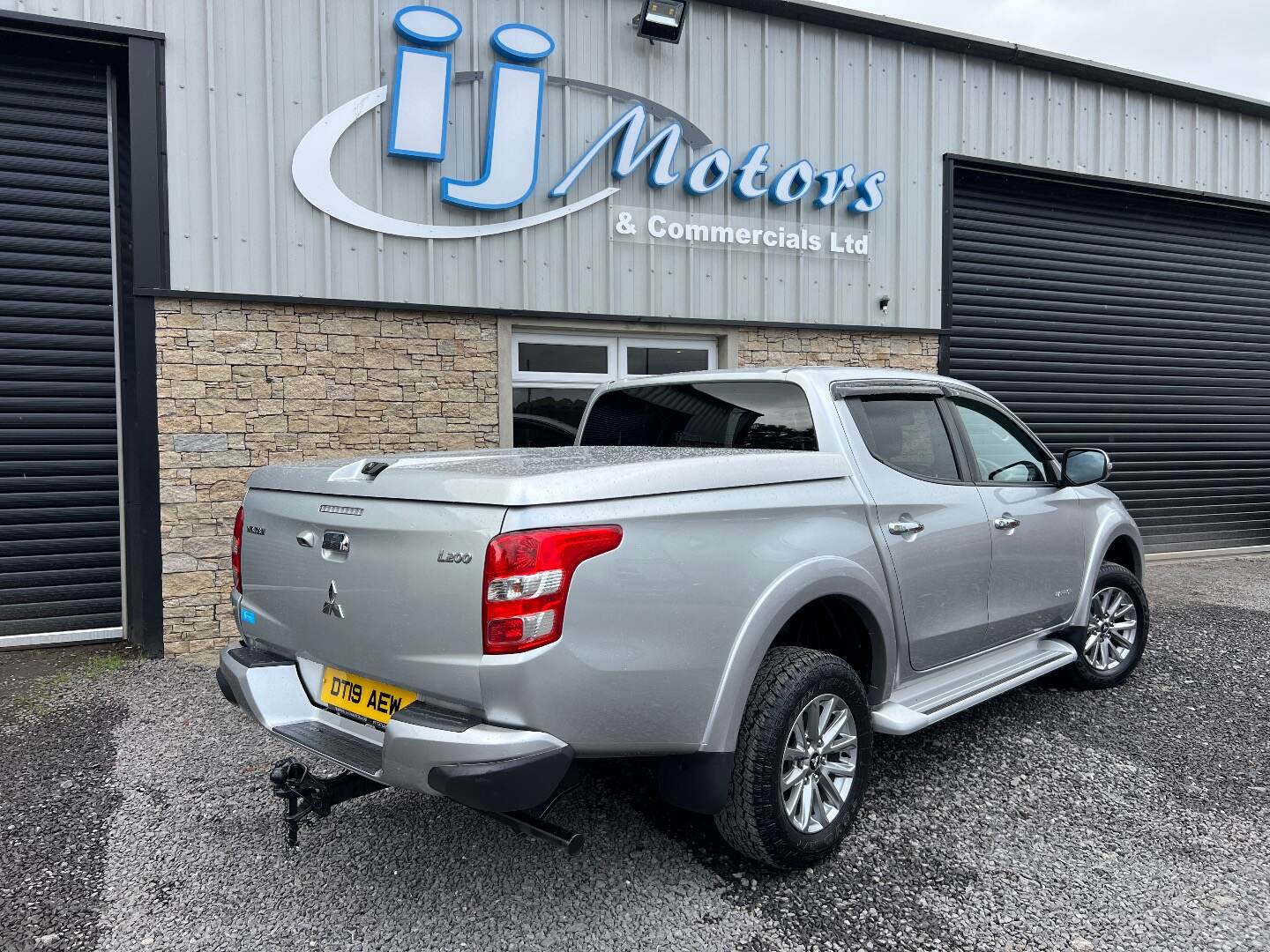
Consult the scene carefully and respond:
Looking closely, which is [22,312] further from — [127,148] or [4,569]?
[4,569]

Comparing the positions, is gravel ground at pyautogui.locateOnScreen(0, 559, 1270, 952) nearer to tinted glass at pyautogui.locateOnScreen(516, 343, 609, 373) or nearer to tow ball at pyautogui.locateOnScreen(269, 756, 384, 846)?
tow ball at pyautogui.locateOnScreen(269, 756, 384, 846)

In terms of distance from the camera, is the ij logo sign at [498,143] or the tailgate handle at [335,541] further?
the ij logo sign at [498,143]

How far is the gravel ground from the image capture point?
266 centimetres

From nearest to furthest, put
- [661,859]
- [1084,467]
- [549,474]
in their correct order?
[549,474] → [661,859] → [1084,467]

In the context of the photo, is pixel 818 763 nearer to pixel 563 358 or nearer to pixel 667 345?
pixel 563 358

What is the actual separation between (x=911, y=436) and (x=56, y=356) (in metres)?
5.76

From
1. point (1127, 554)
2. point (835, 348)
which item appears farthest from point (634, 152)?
point (1127, 554)

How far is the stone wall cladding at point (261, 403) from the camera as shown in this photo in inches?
230

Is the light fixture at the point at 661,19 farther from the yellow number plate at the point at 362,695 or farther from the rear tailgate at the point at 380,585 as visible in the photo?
the yellow number plate at the point at 362,695

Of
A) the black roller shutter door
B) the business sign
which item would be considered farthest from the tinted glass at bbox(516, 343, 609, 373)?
the black roller shutter door

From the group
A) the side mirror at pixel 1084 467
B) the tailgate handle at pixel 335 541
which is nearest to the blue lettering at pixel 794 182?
the side mirror at pixel 1084 467

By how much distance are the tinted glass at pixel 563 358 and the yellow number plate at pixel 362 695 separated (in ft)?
14.5

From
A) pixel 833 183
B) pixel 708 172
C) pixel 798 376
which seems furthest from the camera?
pixel 833 183

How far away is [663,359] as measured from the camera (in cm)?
748
